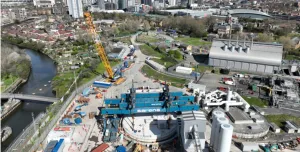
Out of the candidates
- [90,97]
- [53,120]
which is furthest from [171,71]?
[53,120]

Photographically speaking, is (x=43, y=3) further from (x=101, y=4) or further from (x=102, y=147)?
(x=102, y=147)

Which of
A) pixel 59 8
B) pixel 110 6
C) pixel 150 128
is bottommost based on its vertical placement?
pixel 150 128

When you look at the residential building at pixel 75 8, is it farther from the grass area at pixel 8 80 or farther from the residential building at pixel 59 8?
the grass area at pixel 8 80

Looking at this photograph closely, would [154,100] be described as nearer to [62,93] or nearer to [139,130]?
[139,130]

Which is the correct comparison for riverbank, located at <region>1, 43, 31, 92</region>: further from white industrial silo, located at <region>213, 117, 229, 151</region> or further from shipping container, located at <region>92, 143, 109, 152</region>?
white industrial silo, located at <region>213, 117, 229, 151</region>

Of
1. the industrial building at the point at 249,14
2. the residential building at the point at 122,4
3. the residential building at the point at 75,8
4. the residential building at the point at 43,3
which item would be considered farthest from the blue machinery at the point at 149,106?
the residential building at the point at 43,3

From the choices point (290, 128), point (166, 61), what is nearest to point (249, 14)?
point (166, 61)
